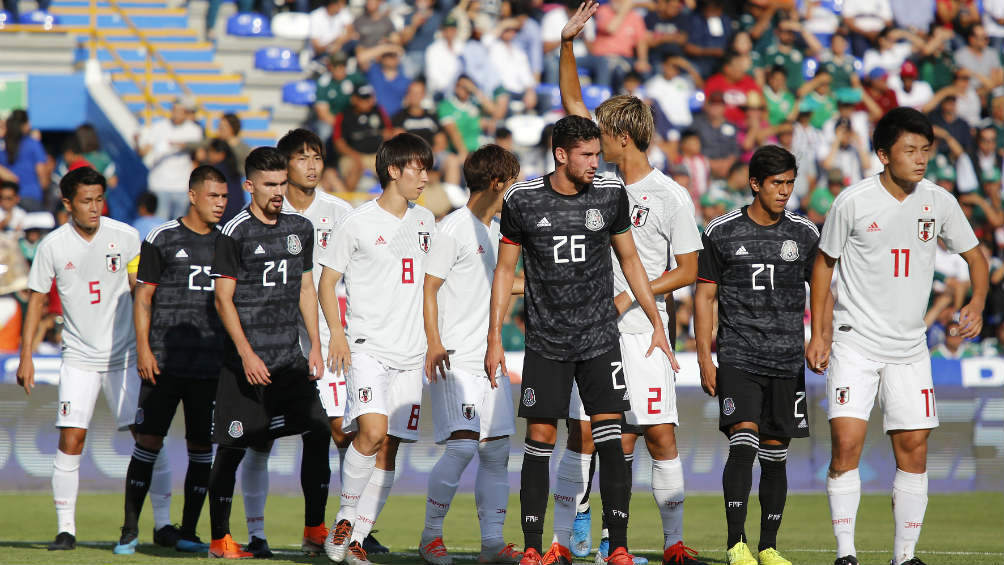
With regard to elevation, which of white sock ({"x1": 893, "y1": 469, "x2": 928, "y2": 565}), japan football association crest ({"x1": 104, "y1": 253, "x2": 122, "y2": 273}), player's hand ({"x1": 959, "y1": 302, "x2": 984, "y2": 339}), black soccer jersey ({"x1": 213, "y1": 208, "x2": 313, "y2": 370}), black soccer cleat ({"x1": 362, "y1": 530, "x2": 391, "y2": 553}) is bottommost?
black soccer cleat ({"x1": 362, "y1": 530, "x2": 391, "y2": 553})

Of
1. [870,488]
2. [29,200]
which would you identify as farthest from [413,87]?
[870,488]

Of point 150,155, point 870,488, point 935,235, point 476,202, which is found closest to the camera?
point 935,235

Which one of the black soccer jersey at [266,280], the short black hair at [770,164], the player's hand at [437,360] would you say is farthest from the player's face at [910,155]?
the black soccer jersey at [266,280]

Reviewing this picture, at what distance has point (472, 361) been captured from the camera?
769cm

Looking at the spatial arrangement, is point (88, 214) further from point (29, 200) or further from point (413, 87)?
point (413, 87)

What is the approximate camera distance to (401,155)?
7.45 m

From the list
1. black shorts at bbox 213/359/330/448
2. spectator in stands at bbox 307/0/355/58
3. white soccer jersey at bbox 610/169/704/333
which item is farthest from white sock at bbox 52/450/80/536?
spectator in stands at bbox 307/0/355/58

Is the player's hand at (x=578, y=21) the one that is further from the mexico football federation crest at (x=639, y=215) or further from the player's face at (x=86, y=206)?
the player's face at (x=86, y=206)

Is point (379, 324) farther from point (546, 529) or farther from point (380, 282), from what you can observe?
point (546, 529)

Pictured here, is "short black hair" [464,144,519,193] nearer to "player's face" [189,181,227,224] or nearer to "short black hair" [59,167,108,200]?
"player's face" [189,181,227,224]

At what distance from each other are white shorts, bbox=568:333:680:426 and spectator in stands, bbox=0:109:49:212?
1077 cm

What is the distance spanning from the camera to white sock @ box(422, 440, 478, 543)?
7.56 m

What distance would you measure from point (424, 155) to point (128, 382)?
2.82 metres

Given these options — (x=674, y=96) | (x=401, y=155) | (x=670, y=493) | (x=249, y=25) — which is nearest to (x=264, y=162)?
(x=401, y=155)
